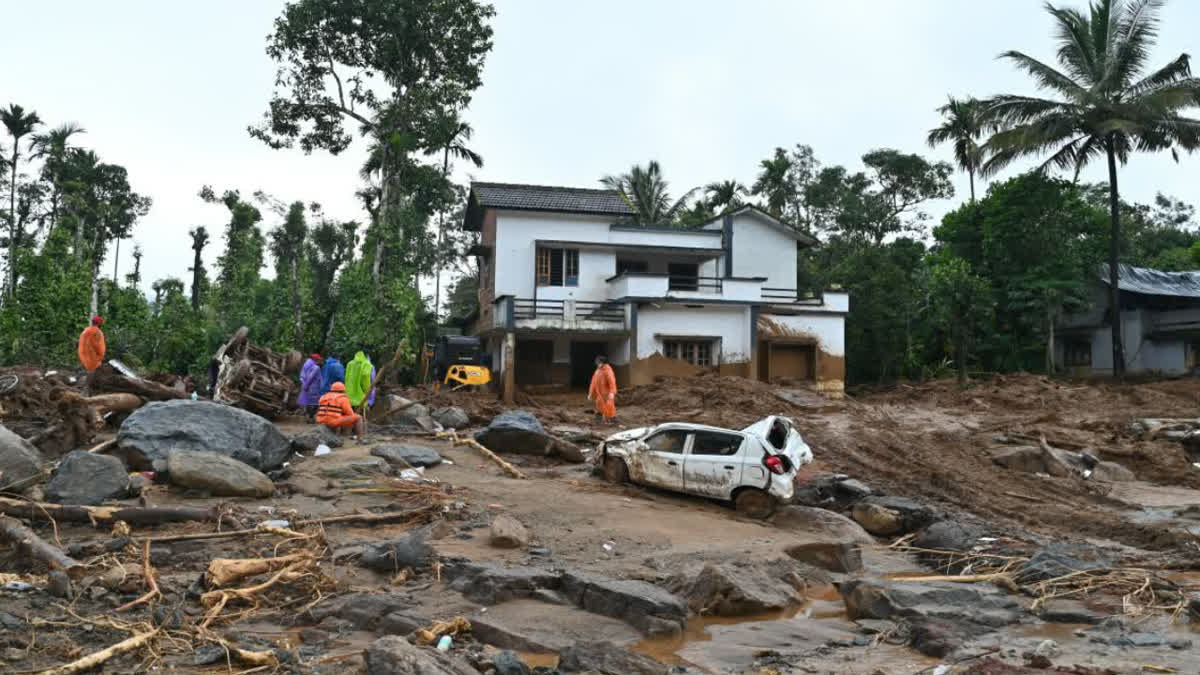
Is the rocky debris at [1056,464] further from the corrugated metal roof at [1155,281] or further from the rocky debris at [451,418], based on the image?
the corrugated metal roof at [1155,281]

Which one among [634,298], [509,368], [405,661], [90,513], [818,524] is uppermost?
[634,298]

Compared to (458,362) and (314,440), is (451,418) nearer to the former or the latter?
(314,440)

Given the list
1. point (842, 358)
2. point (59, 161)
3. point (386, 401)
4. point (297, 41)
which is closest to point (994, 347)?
point (842, 358)

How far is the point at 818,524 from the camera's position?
39.4ft

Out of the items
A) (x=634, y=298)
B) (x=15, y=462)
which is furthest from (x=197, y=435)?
(x=634, y=298)

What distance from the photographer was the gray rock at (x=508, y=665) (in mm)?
5598

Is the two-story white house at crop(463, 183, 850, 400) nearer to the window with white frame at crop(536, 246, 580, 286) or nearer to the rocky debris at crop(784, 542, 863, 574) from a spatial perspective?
the window with white frame at crop(536, 246, 580, 286)

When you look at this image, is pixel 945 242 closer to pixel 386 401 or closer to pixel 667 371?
pixel 667 371

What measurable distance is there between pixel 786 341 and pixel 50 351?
23.8m

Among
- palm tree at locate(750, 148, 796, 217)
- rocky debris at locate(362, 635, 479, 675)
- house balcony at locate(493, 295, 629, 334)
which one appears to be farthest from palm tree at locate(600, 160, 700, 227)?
rocky debris at locate(362, 635, 479, 675)

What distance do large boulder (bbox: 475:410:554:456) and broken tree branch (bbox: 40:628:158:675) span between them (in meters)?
9.75

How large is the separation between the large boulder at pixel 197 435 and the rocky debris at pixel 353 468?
2.22 feet

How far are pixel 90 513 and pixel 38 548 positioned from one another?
150cm

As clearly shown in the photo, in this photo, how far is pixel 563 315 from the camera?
1115 inches
